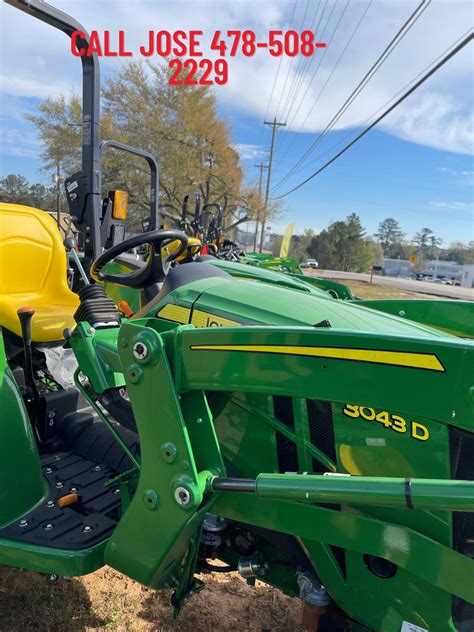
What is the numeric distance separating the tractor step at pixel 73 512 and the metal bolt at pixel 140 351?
29.6 inches

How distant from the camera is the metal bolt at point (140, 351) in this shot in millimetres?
1354

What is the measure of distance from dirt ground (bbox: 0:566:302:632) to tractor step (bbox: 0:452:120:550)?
25.9 inches

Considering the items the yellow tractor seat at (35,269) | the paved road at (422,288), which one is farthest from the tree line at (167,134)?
the yellow tractor seat at (35,269)

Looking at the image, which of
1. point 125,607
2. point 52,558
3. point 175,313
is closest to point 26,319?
point 175,313

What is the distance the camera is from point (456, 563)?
3.94ft

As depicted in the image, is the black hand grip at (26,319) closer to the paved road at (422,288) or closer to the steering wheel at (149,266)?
the steering wheel at (149,266)

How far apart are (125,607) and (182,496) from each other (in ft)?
4.22

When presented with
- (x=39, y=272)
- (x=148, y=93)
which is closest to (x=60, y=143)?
(x=148, y=93)

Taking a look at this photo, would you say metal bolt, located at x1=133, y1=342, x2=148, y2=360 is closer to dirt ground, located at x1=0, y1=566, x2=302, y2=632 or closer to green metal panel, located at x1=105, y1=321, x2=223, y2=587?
green metal panel, located at x1=105, y1=321, x2=223, y2=587

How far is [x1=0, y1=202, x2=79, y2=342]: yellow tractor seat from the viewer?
2.79 m

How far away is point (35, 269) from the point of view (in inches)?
121

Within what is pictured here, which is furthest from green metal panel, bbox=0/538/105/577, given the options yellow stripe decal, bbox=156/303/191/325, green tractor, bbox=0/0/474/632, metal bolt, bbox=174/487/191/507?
yellow stripe decal, bbox=156/303/191/325

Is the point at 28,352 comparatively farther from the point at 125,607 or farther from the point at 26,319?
the point at 125,607

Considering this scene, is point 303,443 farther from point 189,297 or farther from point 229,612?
point 229,612
